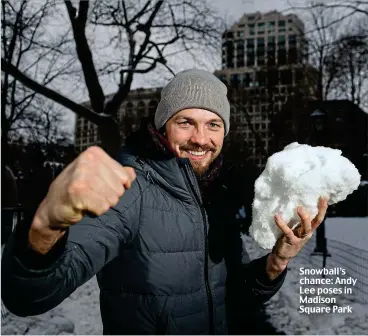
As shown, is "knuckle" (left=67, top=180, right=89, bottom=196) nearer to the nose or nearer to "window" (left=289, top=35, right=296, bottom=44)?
the nose

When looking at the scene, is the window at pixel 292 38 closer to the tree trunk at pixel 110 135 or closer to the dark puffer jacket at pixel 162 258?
the tree trunk at pixel 110 135

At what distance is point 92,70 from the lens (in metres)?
3.09

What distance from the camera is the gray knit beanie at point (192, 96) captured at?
0.87 metres

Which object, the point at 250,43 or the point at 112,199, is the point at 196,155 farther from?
the point at 250,43

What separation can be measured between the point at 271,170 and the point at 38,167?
393 cm

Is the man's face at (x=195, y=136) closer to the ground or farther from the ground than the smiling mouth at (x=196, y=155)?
farther from the ground

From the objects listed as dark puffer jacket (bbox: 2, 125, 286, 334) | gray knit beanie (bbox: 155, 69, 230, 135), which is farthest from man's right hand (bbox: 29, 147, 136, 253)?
gray knit beanie (bbox: 155, 69, 230, 135)

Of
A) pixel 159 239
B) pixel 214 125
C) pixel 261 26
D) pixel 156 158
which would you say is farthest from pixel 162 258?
pixel 261 26

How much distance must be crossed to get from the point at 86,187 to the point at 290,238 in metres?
0.44

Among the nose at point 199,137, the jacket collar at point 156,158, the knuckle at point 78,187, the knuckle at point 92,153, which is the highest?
the nose at point 199,137

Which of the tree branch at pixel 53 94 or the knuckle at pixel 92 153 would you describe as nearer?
the knuckle at pixel 92 153

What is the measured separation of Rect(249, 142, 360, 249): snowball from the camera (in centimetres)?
71

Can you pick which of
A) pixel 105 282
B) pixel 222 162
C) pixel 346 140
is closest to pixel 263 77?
pixel 346 140

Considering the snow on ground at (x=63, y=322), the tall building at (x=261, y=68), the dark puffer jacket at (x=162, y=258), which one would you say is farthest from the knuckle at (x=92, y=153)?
the tall building at (x=261, y=68)
